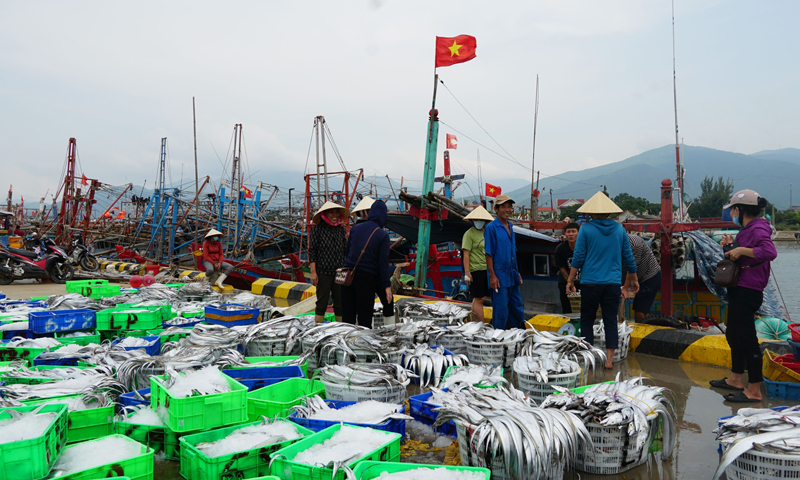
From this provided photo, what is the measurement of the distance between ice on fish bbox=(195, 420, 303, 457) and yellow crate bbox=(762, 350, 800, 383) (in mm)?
3738

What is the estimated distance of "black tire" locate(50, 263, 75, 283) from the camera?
45.6 feet

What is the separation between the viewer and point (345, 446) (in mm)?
2293

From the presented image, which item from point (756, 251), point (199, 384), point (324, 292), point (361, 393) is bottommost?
point (361, 393)

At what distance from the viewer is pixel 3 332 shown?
478 cm

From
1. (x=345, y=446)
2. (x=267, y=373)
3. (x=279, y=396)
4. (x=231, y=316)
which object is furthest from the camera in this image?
(x=231, y=316)

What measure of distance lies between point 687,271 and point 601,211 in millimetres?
8594

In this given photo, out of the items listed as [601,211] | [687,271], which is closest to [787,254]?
[687,271]

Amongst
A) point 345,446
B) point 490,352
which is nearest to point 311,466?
point 345,446

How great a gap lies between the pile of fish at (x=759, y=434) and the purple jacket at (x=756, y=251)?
1.42m

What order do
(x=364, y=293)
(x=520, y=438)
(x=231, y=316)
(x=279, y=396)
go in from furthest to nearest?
(x=231, y=316) < (x=364, y=293) < (x=279, y=396) < (x=520, y=438)

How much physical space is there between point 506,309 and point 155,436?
3671mm

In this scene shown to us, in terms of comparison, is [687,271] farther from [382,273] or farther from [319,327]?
[319,327]

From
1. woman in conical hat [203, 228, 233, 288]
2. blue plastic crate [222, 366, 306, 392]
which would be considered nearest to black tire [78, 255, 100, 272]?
woman in conical hat [203, 228, 233, 288]

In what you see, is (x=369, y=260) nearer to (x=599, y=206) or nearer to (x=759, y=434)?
(x=599, y=206)
